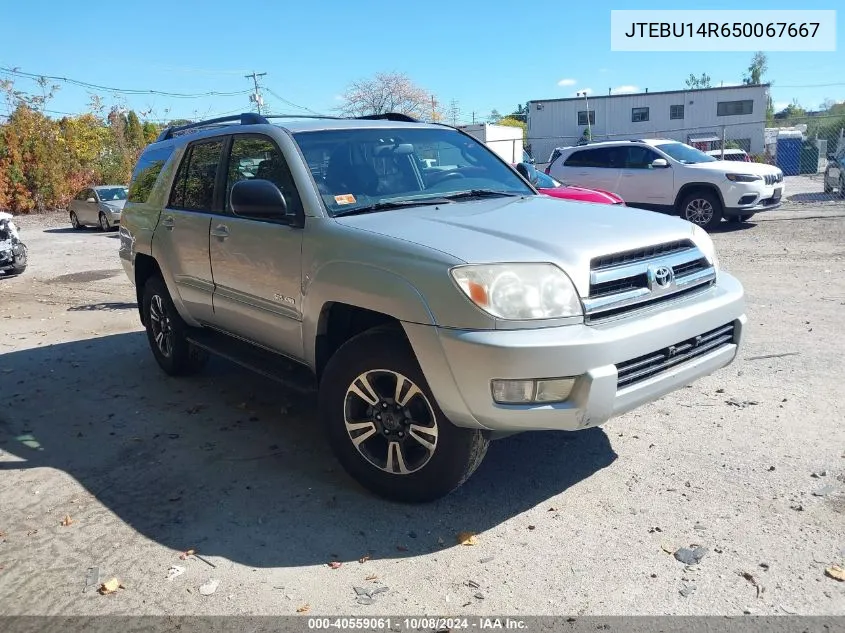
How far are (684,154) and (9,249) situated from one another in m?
12.8

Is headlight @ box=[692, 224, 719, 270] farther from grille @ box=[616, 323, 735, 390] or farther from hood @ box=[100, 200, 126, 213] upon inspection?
hood @ box=[100, 200, 126, 213]

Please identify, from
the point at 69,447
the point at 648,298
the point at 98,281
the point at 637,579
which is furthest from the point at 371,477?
the point at 98,281

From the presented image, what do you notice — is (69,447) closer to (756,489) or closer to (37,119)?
(756,489)

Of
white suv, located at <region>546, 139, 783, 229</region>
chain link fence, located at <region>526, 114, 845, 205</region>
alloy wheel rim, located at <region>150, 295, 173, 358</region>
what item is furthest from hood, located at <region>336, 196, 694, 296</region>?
chain link fence, located at <region>526, 114, 845, 205</region>

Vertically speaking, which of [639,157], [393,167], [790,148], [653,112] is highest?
[653,112]

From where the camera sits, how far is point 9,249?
38.5ft

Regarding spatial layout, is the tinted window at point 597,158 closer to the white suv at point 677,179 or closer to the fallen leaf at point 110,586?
the white suv at point 677,179

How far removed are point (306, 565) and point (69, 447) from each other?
2297mm

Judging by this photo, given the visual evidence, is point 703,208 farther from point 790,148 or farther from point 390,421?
point 790,148

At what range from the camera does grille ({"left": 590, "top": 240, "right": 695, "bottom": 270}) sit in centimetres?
314

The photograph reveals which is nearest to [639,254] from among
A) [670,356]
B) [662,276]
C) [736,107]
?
[662,276]

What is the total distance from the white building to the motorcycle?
40.2 metres

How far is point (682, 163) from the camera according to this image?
13.9 m

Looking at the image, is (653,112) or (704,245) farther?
(653,112)
